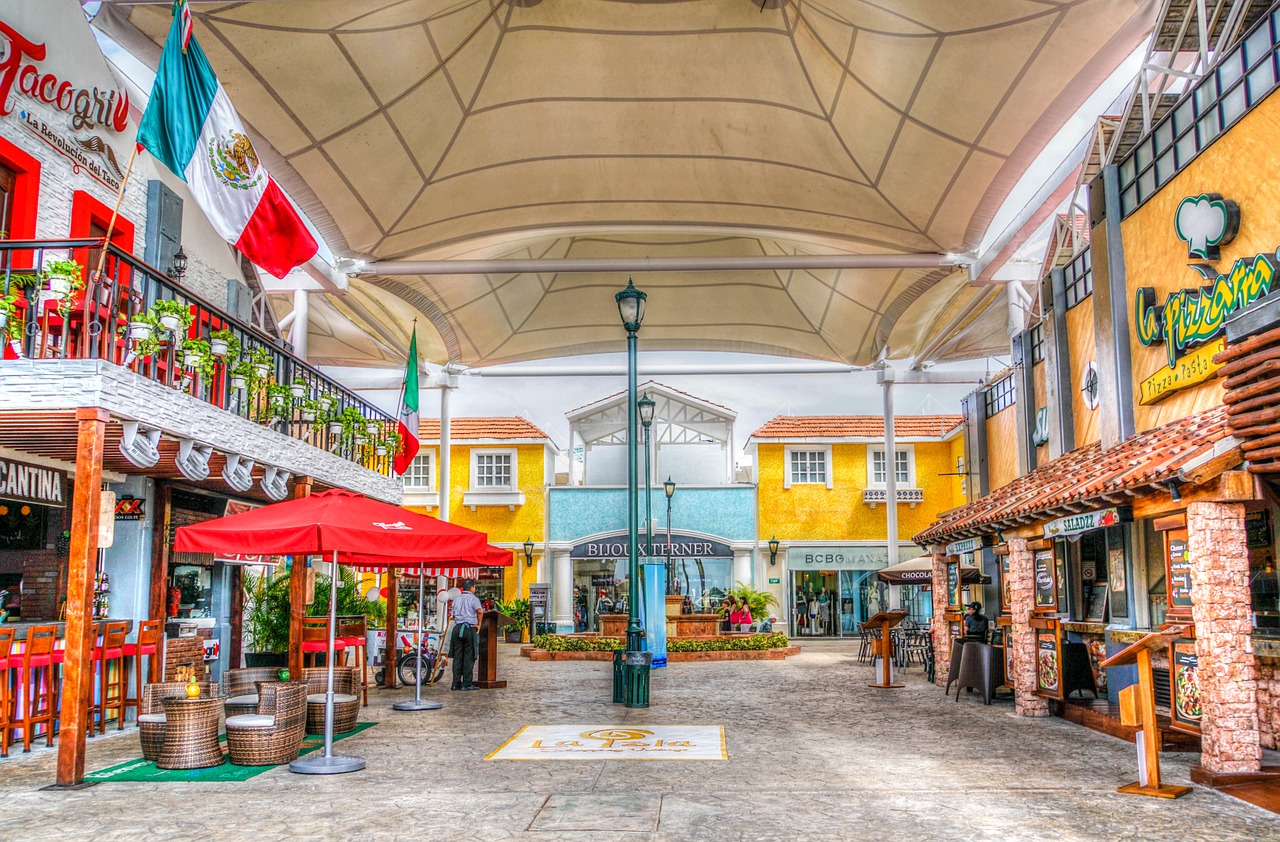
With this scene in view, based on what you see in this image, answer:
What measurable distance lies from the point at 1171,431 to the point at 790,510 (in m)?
22.6

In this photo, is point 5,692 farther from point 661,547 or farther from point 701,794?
point 661,547

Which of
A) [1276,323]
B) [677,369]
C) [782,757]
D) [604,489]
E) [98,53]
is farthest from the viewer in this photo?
[604,489]

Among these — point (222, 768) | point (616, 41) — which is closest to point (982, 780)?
point (222, 768)

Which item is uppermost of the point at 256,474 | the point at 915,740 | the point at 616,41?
the point at 616,41

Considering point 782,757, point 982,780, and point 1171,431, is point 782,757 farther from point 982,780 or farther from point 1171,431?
point 1171,431

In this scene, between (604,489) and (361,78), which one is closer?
(361,78)

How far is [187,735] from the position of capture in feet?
27.5

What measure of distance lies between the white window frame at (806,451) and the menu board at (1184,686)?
24226 mm

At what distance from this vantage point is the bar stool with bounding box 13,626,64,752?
9.18 metres

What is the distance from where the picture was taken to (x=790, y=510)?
32.7 m

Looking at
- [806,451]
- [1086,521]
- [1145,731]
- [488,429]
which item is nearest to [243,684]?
[1145,731]

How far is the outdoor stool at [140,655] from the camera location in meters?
11.0

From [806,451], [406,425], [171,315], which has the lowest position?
[171,315]

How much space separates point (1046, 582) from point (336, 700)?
25.4 ft
